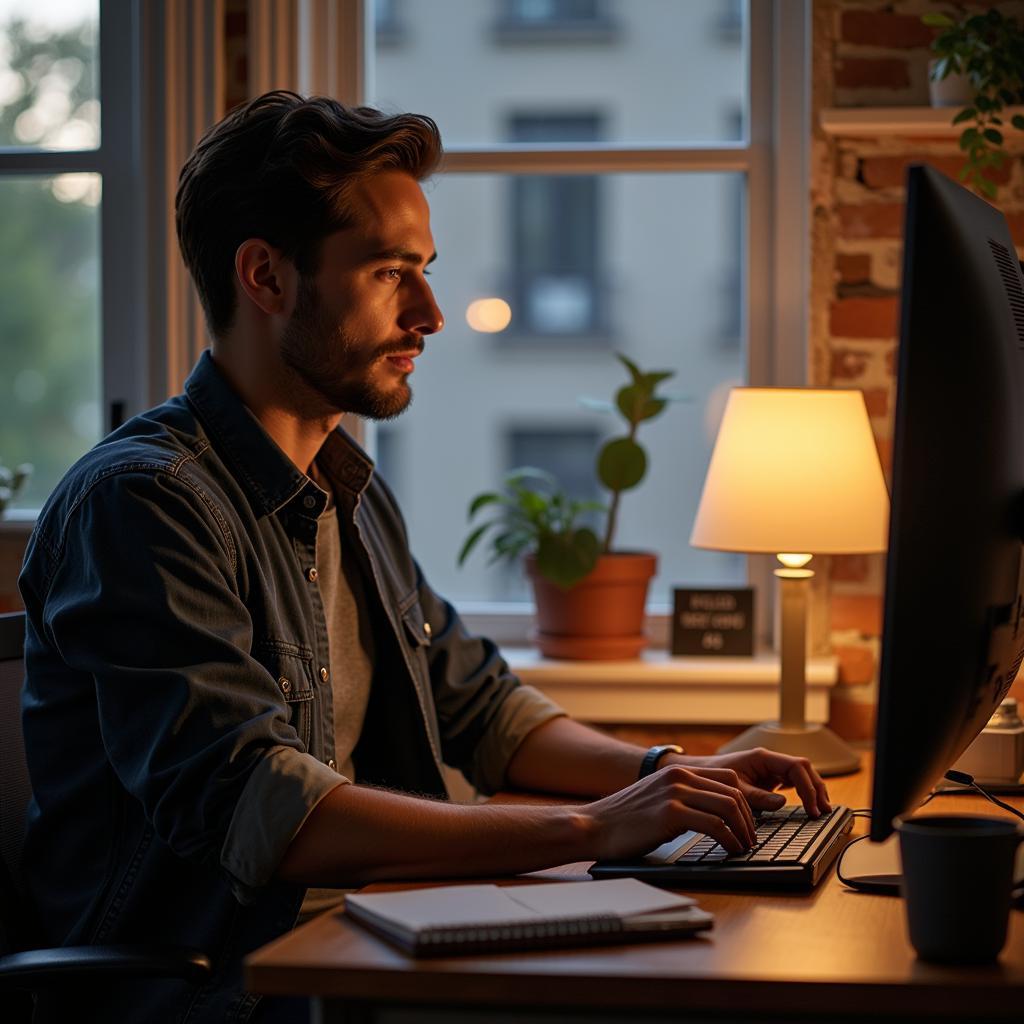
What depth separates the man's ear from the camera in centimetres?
170

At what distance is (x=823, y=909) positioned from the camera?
112 cm

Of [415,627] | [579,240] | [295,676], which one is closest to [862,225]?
[579,240]

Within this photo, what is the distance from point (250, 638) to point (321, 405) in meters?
0.44

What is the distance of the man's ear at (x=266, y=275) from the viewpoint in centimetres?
170

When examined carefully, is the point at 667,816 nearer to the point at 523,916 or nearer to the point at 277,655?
the point at 523,916

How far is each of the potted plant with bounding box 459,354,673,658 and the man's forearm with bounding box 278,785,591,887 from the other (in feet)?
3.52

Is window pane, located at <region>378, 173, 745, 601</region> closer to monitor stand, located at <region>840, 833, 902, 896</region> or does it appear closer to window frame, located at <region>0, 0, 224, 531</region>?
window frame, located at <region>0, 0, 224, 531</region>

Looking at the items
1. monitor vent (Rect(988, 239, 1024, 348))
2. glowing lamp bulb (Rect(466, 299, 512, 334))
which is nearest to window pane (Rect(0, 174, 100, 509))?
glowing lamp bulb (Rect(466, 299, 512, 334))

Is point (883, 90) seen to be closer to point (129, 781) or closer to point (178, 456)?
point (178, 456)

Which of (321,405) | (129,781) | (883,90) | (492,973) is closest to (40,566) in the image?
(129,781)

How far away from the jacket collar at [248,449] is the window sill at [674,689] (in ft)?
2.69

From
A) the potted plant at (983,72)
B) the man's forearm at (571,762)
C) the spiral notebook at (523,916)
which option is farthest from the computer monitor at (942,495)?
the potted plant at (983,72)

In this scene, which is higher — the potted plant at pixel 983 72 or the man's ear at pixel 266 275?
the potted plant at pixel 983 72

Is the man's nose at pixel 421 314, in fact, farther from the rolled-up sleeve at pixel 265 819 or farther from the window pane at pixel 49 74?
the window pane at pixel 49 74
